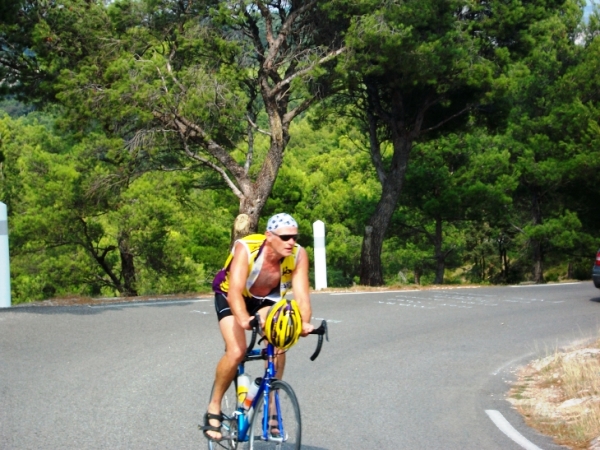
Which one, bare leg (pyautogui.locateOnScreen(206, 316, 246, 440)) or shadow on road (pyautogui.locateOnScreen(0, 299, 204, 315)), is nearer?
bare leg (pyautogui.locateOnScreen(206, 316, 246, 440))

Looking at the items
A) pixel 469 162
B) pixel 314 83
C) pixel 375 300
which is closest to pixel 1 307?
pixel 375 300

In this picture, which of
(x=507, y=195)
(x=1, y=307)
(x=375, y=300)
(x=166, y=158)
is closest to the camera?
(x=1, y=307)

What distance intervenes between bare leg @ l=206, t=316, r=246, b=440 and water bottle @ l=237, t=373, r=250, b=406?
2.8 inches

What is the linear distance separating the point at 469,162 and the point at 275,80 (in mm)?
14468

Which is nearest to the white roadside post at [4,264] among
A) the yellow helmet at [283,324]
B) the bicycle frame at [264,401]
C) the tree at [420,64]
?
the tree at [420,64]

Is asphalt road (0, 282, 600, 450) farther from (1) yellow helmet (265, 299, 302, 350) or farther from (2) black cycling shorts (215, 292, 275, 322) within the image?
(1) yellow helmet (265, 299, 302, 350)

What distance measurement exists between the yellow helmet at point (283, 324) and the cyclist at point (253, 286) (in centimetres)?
11

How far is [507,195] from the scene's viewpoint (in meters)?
35.3

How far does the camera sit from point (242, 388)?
6062mm

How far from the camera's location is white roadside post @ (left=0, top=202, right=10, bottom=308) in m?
15.7

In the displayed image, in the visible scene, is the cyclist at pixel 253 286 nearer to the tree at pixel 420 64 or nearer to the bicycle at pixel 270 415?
the bicycle at pixel 270 415

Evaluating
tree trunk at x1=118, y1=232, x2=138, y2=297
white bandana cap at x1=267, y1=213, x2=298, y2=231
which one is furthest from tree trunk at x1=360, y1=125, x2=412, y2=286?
white bandana cap at x1=267, y1=213, x2=298, y2=231

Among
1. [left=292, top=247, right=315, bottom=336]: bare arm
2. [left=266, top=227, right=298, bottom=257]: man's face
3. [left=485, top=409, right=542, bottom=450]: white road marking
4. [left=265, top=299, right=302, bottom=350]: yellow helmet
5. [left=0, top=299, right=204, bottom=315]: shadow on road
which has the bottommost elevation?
[left=485, top=409, right=542, bottom=450]: white road marking

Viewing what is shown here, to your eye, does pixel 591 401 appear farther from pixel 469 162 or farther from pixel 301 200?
pixel 301 200
